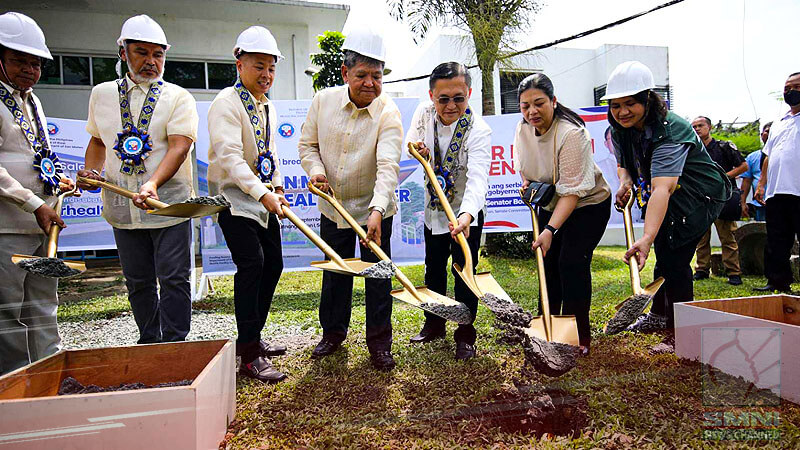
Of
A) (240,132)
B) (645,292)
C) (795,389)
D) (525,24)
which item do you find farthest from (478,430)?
(525,24)

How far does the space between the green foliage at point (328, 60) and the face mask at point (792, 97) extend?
2.41 meters

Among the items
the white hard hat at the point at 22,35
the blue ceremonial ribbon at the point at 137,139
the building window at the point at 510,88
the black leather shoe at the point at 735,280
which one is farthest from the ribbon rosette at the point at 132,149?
the black leather shoe at the point at 735,280

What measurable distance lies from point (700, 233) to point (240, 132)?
2.22 metres

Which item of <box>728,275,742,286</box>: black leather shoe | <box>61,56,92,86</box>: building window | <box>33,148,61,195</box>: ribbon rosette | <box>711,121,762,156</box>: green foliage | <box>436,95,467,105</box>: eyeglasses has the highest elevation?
<box>436,95,467,105</box>: eyeglasses

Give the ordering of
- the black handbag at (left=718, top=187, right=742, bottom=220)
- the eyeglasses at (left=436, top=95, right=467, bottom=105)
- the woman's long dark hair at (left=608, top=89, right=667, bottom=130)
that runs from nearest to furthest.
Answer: the woman's long dark hair at (left=608, top=89, right=667, bottom=130), the eyeglasses at (left=436, top=95, right=467, bottom=105), the black handbag at (left=718, top=187, right=742, bottom=220)

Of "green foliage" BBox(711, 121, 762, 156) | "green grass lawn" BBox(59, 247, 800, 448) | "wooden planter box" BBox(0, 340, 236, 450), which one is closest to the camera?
"wooden planter box" BBox(0, 340, 236, 450)

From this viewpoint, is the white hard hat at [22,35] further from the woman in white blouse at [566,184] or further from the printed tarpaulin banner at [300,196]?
the woman in white blouse at [566,184]

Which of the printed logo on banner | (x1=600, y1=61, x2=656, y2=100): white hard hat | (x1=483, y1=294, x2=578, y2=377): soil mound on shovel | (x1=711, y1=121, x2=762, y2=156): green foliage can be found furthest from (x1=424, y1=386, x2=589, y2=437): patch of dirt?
the printed logo on banner

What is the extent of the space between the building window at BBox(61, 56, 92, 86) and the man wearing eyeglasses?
1.38 m

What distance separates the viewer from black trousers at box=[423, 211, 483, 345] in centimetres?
231

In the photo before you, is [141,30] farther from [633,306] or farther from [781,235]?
[781,235]

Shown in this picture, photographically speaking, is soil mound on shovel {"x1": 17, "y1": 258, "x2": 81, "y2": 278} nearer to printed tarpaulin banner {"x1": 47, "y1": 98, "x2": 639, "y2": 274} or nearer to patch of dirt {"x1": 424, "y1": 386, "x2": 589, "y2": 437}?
printed tarpaulin banner {"x1": 47, "y1": 98, "x2": 639, "y2": 274}

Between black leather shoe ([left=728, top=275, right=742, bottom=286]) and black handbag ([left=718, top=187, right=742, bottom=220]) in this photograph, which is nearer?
black leather shoe ([left=728, top=275, right=742, bottom=286])

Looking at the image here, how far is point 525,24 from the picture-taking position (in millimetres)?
2162
